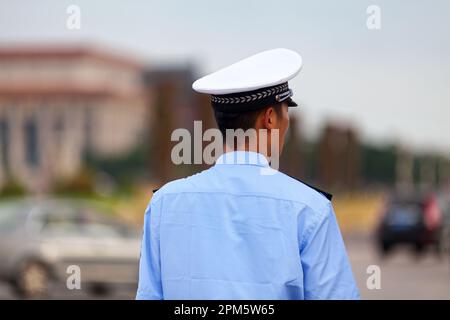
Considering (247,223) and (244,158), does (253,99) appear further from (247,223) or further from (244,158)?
(247,223)

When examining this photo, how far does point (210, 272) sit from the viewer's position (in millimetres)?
2285

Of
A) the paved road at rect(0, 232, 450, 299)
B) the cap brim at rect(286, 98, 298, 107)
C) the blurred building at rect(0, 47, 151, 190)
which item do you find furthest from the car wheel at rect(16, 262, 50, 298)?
the blurred building at rect(0, 47, 151, 190)

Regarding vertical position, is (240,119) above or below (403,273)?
above

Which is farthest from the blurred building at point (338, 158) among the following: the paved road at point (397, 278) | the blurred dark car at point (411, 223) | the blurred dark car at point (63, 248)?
the blurred dark car at point (63, 248)

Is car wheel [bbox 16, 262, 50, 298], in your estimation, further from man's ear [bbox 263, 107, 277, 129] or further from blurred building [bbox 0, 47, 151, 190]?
blurred building [bbox 0, 47, 151, 190]

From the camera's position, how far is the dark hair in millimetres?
2402

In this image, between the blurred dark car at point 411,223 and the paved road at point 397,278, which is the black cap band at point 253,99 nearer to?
the paved road at point 397,278

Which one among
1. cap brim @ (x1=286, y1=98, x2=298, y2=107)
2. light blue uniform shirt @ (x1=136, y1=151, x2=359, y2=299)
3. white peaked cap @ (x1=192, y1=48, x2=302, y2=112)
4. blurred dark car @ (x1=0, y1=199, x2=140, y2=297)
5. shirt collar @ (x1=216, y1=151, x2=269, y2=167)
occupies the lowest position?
blurred dark car @ (x1=0, y1=199, x2=140, y2=297)

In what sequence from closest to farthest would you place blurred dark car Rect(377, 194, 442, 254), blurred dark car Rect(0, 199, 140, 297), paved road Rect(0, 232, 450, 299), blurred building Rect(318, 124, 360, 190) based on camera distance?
paved road Rect(0, 232, 450, 299)
blurred dark car Rect(0, 199, 140, 297)
blurred dark car Rect(377, 194, 442, 254)
blurred building Rect(318, 124, 360, 190)

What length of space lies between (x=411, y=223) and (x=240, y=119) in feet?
72.4

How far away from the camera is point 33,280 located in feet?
47.3

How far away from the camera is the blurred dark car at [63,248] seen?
14.3m

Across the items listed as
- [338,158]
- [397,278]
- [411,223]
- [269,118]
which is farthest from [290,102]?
[338,158]

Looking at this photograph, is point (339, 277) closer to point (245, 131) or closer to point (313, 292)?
point (313, 292)
